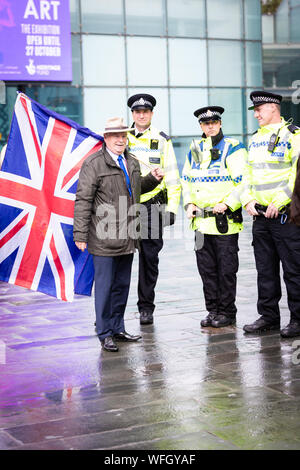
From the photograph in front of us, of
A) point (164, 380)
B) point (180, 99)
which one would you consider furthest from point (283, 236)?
point (180, 99)

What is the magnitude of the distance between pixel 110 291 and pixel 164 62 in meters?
22.9

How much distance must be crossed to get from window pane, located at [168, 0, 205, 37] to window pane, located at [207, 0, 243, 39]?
0.33 metres

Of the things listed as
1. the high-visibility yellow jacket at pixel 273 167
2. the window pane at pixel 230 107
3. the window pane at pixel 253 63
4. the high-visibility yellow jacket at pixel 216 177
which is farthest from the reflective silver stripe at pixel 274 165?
the window pane at pixel 253 63

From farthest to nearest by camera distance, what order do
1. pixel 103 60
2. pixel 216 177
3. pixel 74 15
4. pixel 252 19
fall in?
pixel 252 19 < pixel 103 60 < pixel 74 15 < pixel 216 177

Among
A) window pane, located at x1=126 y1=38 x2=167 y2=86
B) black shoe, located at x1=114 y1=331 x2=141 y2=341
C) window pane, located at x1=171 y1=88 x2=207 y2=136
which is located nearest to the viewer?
black shoe, located at x1=114 y1=331 x2=141 y2=341

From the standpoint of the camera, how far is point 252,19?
29.5m

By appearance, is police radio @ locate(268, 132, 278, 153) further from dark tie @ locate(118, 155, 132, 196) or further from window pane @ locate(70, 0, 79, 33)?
window pane @ locate(70, 0, 79, 33)

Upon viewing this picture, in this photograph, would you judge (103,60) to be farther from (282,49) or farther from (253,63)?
(282,49)

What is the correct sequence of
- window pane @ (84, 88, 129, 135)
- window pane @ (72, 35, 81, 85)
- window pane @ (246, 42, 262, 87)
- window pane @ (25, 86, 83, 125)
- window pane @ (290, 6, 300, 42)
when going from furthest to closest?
window pane @ (290, 6, 300, 42)
window pane @ (246, 42, 262, 87)
window pane @ (84, 88, 129, 135)
window pane @ (25, 86, 83, 125)
window pane @ (72, 35, 81, 85)

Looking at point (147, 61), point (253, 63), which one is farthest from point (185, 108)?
point (253, 63)

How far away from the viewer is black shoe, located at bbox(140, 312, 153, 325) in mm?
7039

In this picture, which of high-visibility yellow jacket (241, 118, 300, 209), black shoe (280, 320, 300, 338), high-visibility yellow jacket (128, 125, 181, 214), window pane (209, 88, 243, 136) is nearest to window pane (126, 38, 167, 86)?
window pane (209, 88, 243, 136)

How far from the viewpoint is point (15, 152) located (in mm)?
6691
